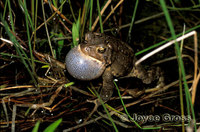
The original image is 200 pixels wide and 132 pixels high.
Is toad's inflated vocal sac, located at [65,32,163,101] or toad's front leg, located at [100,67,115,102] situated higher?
toad's inflated vocal sac, located at [65,32,163,101]

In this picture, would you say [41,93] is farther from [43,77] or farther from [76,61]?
[76,61]

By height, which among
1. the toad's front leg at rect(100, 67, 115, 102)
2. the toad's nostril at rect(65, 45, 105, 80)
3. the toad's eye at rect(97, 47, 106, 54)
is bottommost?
the toad's front leg at rect(100, 67, 115, 102)

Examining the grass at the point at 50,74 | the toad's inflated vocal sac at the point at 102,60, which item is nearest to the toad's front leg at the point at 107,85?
the toad's inflated vocal sac at the point at 102,60

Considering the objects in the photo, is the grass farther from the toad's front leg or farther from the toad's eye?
the toad's eye

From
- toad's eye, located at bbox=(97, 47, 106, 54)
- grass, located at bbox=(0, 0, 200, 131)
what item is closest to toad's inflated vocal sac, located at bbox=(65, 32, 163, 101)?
toad's eye, located at bbox=(97, 47, 106, 54)

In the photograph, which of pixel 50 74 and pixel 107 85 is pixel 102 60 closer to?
pixel 107 85

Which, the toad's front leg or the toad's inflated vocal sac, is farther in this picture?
the toad's front leg

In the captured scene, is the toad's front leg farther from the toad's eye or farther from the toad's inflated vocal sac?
the toad's eye

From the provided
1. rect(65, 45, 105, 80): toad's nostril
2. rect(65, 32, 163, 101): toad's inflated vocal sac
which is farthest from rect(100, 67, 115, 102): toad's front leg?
rect(65, 45, 105, 80): toad's nostril

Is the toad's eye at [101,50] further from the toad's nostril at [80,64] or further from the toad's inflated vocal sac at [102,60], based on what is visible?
the toad's nostril at [80,64]

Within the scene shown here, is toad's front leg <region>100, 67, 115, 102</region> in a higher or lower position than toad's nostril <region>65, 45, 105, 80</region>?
lower

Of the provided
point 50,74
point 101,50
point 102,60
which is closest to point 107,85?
point 102,60
